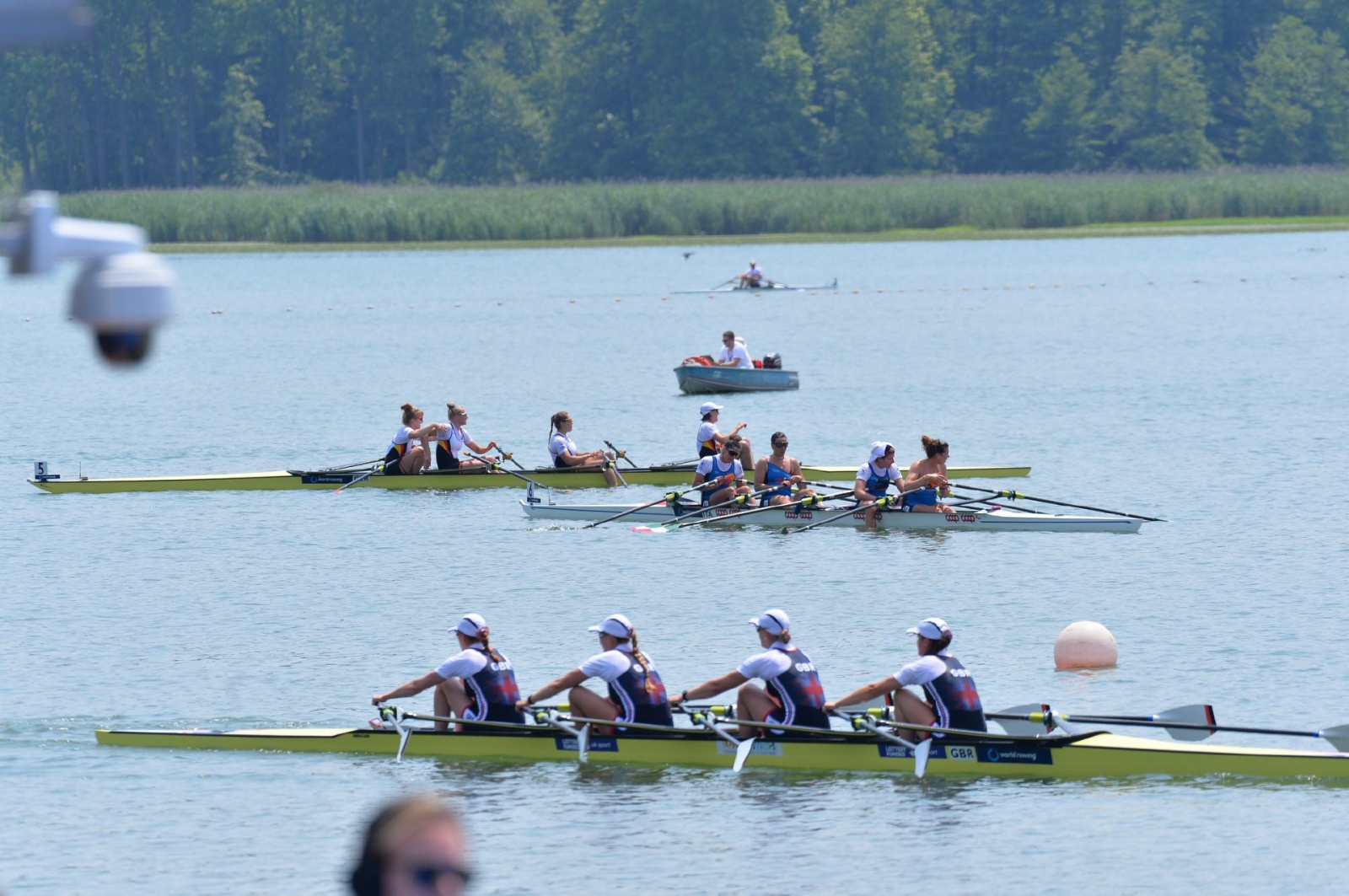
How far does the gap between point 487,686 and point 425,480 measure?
1401 cm

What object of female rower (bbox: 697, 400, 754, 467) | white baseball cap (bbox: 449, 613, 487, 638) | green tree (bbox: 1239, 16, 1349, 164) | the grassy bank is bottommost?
white baseball cap (bbox: 449, 613, 487, 638)

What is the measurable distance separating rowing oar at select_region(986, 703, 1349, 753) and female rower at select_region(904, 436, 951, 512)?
9.33m

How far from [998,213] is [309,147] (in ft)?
153

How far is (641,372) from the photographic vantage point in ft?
160

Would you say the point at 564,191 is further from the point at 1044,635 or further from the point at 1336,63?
the point at 1044,635

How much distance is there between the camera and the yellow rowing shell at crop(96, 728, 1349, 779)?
14.5m

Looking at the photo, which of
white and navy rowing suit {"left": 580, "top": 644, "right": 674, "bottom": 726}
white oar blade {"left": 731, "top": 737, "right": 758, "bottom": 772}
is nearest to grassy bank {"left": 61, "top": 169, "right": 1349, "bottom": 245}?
white and navy rowing suit {"left": 580, "top": 644, "right": 674, "bottom": 726}

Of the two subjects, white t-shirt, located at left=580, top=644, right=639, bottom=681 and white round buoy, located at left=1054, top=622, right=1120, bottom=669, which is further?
white round buoy, located at left=1054, top=622, right=1120, bottom=669

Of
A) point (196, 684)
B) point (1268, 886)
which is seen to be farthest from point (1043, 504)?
point (1268, 886)

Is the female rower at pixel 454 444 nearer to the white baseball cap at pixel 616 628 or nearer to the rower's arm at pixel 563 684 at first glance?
the rower's arm at pixel 563 684

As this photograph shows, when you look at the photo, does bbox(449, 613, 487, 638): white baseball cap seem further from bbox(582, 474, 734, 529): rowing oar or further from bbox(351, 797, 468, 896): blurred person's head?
bbox(351, 797, 468, 896): blurred person's head

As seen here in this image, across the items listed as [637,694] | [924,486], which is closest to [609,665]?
[637,694]

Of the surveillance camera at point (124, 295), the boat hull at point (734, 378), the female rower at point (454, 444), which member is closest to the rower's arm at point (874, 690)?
the surveillance camera at point (124, 295)

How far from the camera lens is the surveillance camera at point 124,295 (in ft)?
18.0
